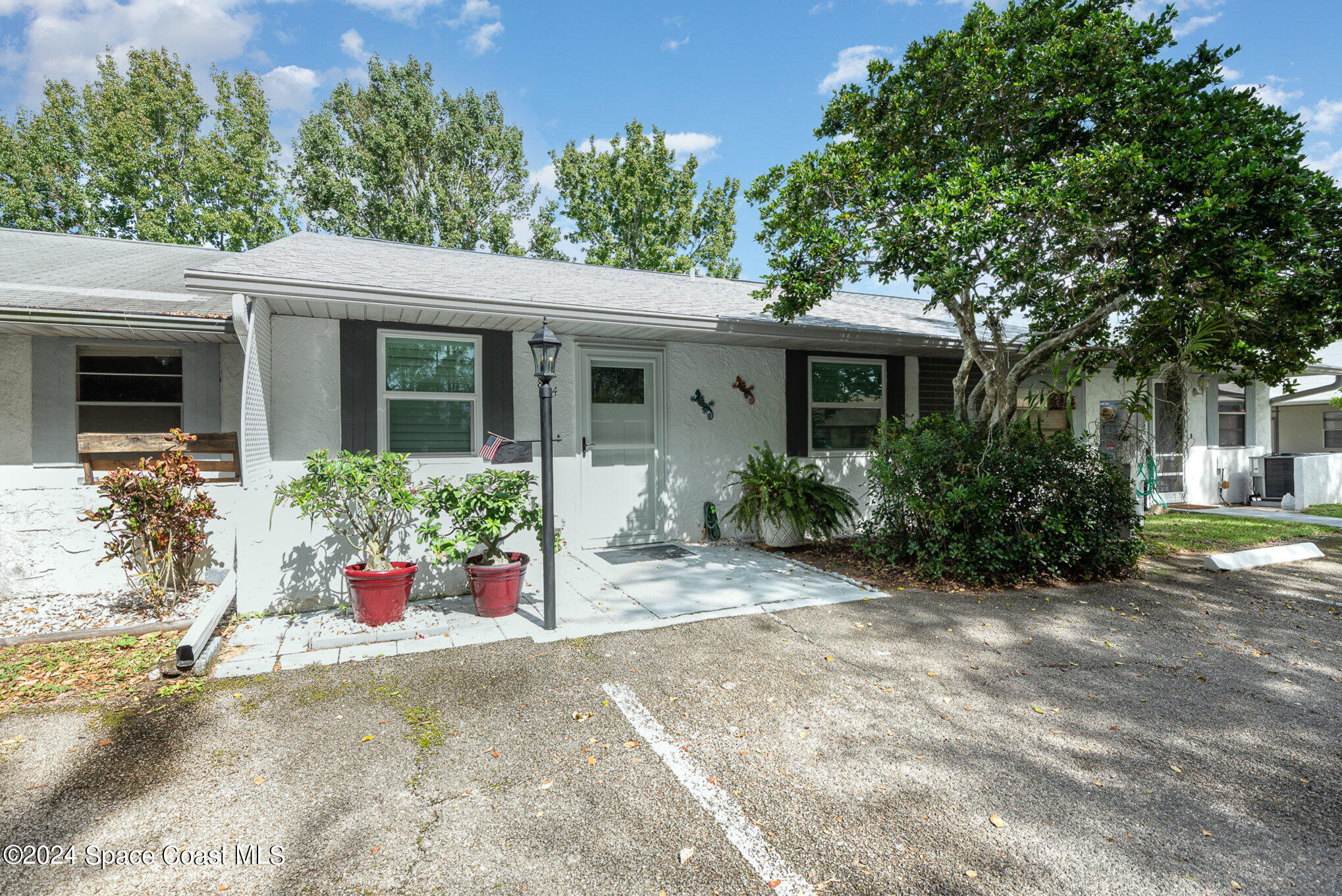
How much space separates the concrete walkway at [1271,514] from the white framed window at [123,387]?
48.3 ft

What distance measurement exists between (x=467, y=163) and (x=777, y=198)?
1847 centimetres

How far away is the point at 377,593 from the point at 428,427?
1884 mm

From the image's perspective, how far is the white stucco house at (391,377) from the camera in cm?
475

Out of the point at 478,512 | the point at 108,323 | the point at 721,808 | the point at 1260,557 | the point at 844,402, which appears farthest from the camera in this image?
the point at 844,402

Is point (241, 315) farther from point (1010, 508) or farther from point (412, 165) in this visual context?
point (412, 165)

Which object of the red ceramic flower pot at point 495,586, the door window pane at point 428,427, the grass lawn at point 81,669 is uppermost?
the door window pane at point 428,427

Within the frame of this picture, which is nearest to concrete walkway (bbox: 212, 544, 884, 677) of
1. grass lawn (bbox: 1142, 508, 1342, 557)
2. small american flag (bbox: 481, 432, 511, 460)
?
small american flag (bbox: 481, 432, 511, 460)

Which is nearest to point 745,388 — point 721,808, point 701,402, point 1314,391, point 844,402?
point 701,402

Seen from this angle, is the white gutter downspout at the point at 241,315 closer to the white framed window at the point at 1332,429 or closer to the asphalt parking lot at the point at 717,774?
the asphalt parking lot at the point at 717,774

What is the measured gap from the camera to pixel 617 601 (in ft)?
15.8

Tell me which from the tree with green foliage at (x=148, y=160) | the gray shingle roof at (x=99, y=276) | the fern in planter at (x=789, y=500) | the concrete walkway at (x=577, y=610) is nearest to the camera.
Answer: the concrete walkway at (x=577, y=610)

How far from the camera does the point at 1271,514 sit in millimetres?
9711

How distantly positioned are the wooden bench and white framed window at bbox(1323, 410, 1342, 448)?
21.8 metres

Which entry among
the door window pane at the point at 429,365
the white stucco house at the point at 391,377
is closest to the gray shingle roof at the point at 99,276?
the white stucco house at the point at 391,377
